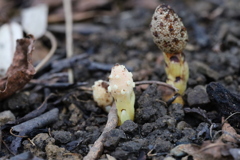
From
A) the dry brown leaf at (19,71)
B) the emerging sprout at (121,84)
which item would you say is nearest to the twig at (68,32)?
the dry brown leaf at (19,71)

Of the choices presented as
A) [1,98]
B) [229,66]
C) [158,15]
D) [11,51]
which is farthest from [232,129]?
[11,51]

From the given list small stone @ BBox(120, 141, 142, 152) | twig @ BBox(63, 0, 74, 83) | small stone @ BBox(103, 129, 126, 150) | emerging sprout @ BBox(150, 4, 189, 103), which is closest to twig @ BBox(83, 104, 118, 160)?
small stone @ BBox(103, 129, 126, 150)

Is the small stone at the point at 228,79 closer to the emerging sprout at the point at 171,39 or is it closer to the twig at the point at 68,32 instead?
the emerging sprout at the point at 171,39

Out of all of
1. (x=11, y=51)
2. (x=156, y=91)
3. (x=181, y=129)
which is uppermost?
(x=11, y=51)

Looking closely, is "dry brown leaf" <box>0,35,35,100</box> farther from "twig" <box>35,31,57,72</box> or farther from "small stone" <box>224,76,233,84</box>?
"small stone" <box>224,76,233,84</box>

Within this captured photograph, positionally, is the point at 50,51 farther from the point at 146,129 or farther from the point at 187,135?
the point at 187,135

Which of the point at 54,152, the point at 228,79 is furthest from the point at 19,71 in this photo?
the point at 228,79

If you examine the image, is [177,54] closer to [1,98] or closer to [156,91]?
[156,91]
